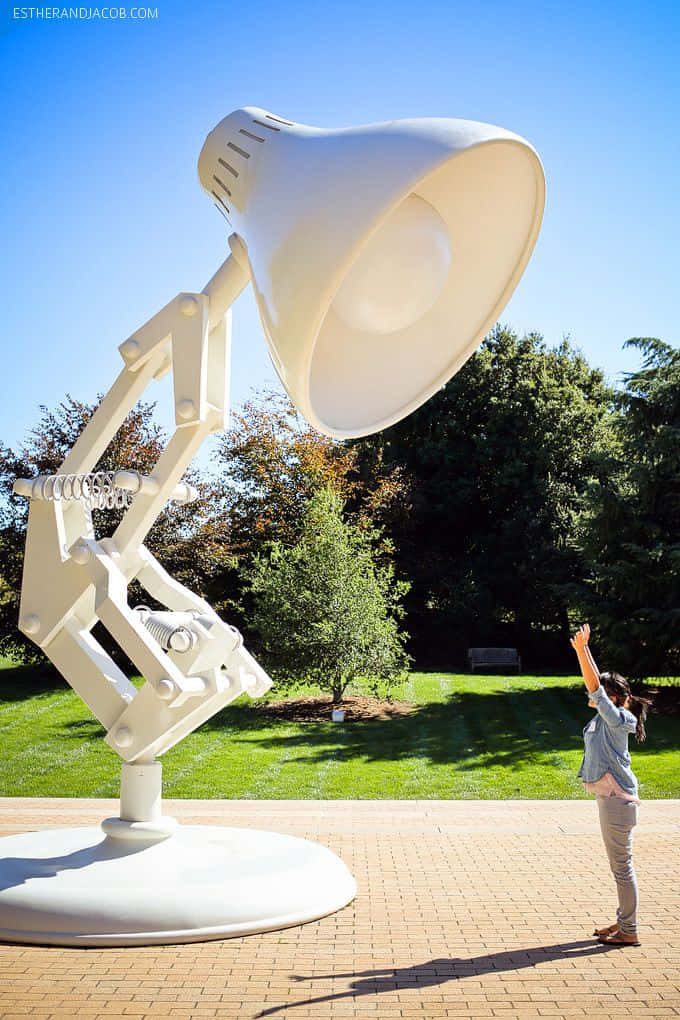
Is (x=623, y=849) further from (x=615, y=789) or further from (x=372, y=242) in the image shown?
(x=372, y=242)

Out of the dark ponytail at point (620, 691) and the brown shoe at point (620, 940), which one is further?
the dark ponytail at point (620, 691)

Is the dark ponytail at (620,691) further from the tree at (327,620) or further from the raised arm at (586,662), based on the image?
the tree at (327,620)

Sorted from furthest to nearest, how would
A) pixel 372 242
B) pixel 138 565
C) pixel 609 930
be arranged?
pixel 138 565, pixel 609 930, pixel 372 242

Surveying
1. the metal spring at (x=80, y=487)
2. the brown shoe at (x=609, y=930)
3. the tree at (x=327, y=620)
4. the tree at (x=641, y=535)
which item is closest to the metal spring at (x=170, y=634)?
the metal spring at (x=80, y=487)

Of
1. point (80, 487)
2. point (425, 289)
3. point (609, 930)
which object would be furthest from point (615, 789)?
point (80, 487)

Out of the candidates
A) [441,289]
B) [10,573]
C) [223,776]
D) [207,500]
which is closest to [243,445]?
[207,500]

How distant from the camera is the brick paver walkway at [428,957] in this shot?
4.64 metres

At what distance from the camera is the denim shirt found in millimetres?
5500

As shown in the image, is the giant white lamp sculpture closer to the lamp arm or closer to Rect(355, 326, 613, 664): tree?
the lamp arm

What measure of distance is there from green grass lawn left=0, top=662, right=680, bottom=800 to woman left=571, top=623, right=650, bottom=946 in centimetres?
Answer: 540

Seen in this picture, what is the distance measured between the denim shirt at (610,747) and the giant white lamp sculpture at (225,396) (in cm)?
193

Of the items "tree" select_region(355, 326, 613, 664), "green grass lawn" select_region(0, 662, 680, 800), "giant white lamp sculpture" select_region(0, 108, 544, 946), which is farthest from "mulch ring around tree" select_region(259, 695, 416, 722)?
"tree" select_region(355, 326, 613, 664)

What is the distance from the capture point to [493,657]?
22.5m

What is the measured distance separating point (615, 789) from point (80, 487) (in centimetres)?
378
